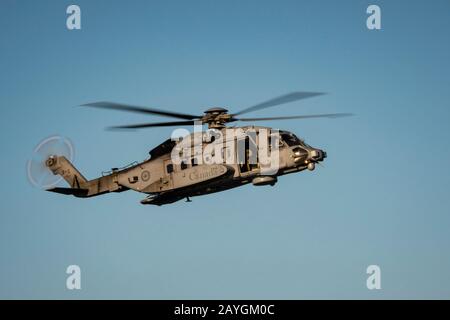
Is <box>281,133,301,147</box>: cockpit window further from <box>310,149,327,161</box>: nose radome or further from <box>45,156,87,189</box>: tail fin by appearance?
<box>45,156,87,189</box>: tail fin

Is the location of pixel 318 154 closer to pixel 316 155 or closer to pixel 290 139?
pixel 316 155

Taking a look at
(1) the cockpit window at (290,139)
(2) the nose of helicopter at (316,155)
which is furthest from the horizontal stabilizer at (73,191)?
(2) the nose of helicopter at (316,155)

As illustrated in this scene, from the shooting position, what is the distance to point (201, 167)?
4350 cm

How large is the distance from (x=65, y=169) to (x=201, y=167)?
409 inches

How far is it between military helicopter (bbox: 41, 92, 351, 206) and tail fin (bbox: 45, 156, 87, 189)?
2.14 metres

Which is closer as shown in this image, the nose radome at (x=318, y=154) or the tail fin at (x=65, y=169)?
the nose radome at (x=318, y=154)

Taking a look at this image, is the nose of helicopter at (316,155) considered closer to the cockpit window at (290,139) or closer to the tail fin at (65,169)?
the cockpit window at (290,139)

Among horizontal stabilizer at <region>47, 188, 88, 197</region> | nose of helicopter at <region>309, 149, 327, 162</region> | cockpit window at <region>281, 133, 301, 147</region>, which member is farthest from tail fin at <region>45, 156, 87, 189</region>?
nose of helicopter at <region>309, 149, 327, 162</region>

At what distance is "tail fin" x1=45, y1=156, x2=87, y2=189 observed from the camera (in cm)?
4930

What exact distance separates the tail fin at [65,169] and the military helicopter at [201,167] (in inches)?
84.3

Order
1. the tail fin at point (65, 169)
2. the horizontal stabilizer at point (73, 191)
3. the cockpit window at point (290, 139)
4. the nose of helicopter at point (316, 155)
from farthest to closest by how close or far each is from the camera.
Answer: the tail fin at point (65, 169) → the horizontal stabilizer at point (73, 191) → the cockpit window at point (290, 139) → the nose of helicopter at point (316, 155)

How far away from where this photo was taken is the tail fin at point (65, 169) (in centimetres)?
4930
